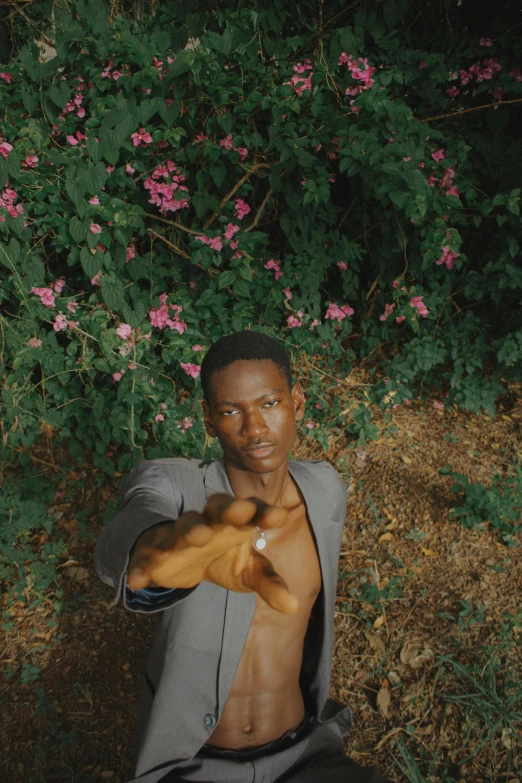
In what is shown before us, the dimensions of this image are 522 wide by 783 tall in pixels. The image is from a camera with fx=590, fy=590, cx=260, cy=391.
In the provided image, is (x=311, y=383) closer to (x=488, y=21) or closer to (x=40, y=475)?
(x=40, y=475)

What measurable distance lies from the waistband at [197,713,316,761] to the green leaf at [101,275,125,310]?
206 cm

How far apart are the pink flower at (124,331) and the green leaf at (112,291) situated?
0.11 m

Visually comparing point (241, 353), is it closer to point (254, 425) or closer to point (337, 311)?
point (254, 425)

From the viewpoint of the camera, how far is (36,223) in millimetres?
2912

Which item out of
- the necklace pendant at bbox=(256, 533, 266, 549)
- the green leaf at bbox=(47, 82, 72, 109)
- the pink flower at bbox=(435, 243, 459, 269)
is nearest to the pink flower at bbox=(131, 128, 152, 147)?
the green leaf at bbox=(47, 82, 72, 109)

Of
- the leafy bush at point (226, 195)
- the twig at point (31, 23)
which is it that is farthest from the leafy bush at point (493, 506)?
the twig at point (31, 23)

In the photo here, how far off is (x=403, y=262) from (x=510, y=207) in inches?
37.9

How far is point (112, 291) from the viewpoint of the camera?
299cm

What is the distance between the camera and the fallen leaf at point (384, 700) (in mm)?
2502

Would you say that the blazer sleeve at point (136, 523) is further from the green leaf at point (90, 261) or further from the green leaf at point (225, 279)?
the green leaf at point (225, 279)

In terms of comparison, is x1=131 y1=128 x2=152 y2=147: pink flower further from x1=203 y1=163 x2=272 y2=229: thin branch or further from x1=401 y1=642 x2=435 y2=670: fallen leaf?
x1=401 y1=642 x2=435 y2=670: fallen leaf

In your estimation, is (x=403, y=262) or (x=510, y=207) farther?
(x=403, y=262)

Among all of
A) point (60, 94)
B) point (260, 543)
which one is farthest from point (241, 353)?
point (60, 94)

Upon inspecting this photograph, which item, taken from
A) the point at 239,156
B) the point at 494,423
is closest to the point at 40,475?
the point at 239,156
